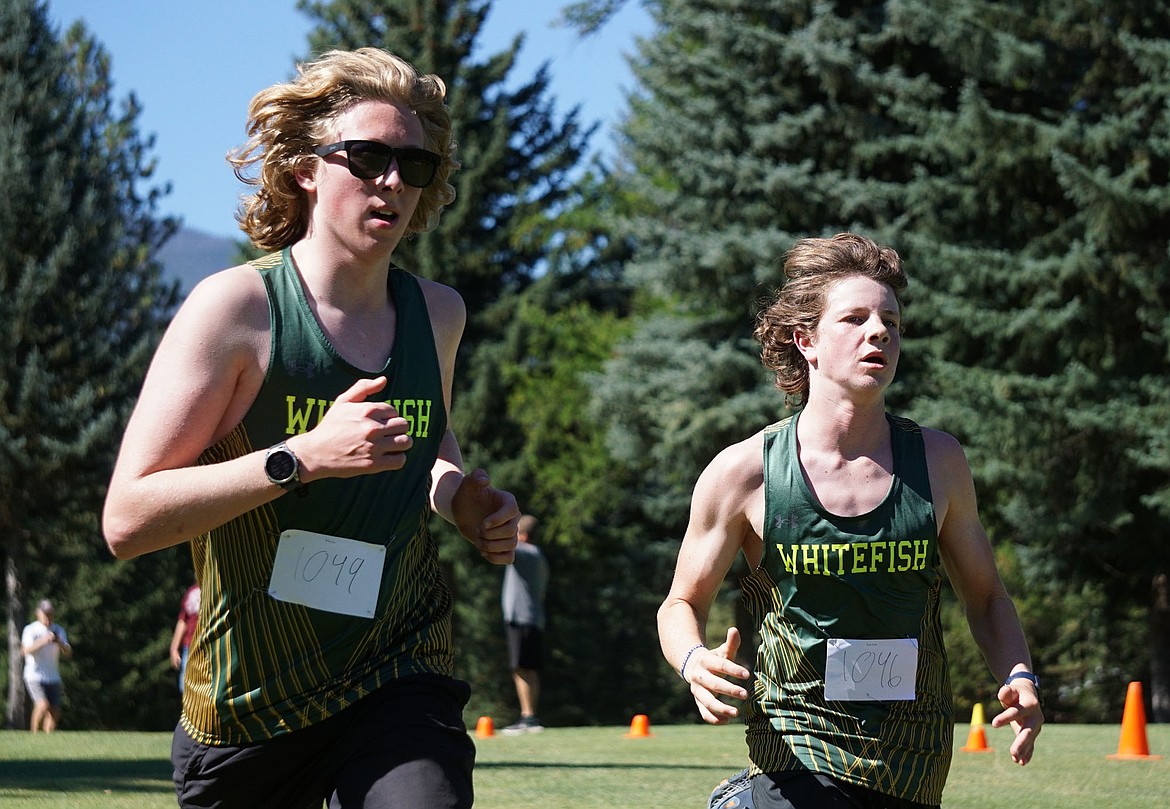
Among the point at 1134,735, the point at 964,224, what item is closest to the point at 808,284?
the point at 1134,735

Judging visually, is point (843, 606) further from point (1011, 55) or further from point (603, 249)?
point (603, 249)

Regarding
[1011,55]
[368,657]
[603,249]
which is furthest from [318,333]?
[603,249]

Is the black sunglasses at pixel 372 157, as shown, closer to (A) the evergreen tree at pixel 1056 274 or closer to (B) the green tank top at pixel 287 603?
(B) the green tank top at pixel 287 603

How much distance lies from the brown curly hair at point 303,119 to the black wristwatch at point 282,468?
0.81 m

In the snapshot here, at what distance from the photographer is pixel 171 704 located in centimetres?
3862

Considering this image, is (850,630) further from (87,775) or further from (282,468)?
(87,775)

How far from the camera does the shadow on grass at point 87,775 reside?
9703mm

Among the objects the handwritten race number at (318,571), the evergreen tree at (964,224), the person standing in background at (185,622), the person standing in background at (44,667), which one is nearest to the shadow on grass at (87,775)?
the person standing in background at (185,622)

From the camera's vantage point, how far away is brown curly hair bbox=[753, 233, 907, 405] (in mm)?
4426

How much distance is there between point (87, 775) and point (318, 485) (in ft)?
27.2

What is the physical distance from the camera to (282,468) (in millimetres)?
2967

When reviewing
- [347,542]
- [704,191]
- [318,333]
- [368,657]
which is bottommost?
[368,657]

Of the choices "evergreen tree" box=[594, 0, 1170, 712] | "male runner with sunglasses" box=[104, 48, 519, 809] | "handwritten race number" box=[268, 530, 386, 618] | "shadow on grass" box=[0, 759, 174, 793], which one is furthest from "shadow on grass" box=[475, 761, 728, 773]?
"evergreen tree" box=[594, 0, 1170, 712]

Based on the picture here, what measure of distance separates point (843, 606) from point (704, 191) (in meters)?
20.9
